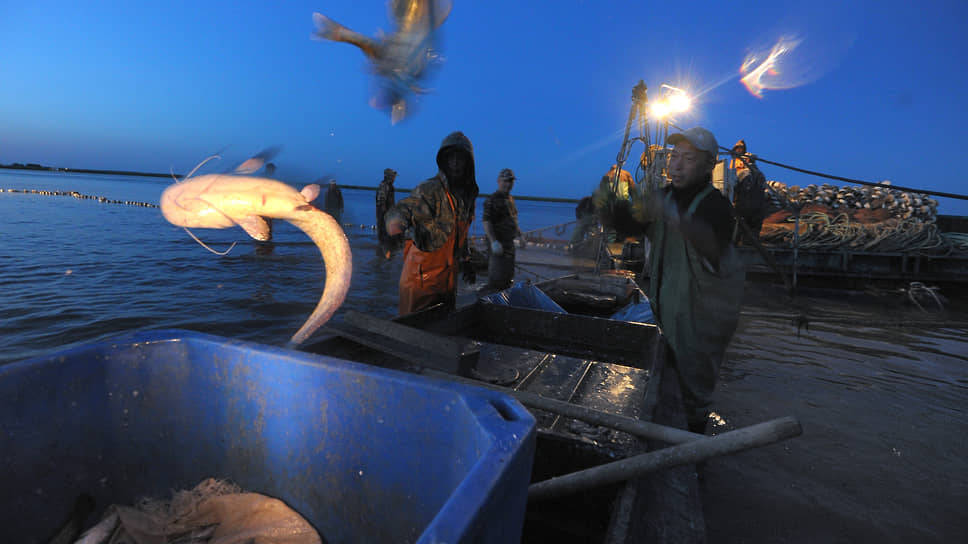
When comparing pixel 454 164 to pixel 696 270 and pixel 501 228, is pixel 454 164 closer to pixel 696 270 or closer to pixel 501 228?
pixel 696 270

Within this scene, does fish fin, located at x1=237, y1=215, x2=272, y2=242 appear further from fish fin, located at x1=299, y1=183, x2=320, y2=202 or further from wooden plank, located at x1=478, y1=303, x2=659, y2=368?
wooden plank, located at x1=478, y1=303, x2=659, y2=368

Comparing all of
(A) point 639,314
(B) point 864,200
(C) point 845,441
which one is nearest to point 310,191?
(A) point 639,314

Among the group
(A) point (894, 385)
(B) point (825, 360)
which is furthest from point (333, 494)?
(B) point (825, 360)

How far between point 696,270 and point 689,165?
76 centimetres

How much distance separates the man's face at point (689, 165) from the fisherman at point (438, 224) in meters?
1.93

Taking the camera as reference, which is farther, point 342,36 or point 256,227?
point 342,36

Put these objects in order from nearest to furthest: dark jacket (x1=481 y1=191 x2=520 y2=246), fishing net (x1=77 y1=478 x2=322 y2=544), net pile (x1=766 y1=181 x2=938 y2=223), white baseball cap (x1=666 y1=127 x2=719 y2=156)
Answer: fishing net (x1=77 y1=478 x2=322 y2=544) < white baseball cap (x1=666 y1=127 x2=719 y2=156) < dark jacket (x1=481 y1=191 x2=520 y2=246) < net pile (x1=766 y1=181 x2=938 y2=223)

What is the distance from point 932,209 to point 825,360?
573 inches

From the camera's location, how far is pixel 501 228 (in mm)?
7117

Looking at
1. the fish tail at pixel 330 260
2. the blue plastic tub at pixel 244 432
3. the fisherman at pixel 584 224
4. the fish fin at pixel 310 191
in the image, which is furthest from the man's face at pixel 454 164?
the fisherman at pixel 584 224

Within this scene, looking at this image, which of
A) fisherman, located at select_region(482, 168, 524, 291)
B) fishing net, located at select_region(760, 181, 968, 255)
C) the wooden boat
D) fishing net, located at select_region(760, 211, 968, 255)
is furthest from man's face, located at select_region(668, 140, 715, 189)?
fishing net, located at select_region(760, 211, 968, 255)

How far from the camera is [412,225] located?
3.96m

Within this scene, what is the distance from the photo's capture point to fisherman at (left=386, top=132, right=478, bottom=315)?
13.0 feet

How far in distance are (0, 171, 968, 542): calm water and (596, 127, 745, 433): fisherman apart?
104cm
